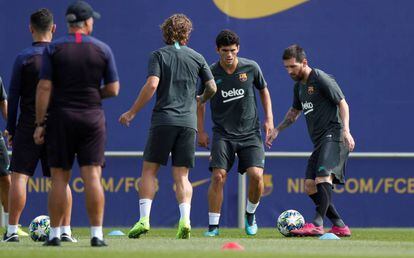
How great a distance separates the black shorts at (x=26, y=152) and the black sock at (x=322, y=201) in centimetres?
294

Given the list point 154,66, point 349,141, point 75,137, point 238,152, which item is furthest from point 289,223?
point 75,137

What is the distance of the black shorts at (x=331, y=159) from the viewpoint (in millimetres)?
11805

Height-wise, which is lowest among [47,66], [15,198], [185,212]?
[185,212]

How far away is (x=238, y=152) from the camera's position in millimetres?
12312

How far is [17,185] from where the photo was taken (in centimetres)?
1011

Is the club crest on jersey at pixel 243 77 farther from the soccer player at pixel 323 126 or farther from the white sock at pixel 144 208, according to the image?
the white sock at pixel 144 208

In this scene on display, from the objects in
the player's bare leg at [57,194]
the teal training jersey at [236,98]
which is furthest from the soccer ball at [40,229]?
the teal training jersey at [236,98]

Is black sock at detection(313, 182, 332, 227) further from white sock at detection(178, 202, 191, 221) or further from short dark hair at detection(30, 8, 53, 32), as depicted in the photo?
short dark hair at detection(30, 8, 53, 32)

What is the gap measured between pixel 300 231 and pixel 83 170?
11.2ft

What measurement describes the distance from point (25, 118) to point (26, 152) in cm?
29

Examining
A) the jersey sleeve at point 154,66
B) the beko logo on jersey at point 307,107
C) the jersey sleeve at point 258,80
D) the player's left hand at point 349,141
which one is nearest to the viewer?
the jersey sleeve at point 154,66

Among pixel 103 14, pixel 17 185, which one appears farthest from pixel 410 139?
pixel 17 185

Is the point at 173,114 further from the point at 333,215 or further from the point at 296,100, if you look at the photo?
the point at 333,215

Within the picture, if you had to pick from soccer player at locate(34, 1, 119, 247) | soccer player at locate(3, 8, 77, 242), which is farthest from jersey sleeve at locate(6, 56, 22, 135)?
soccer player at locate(34, 1, 119, 247)
